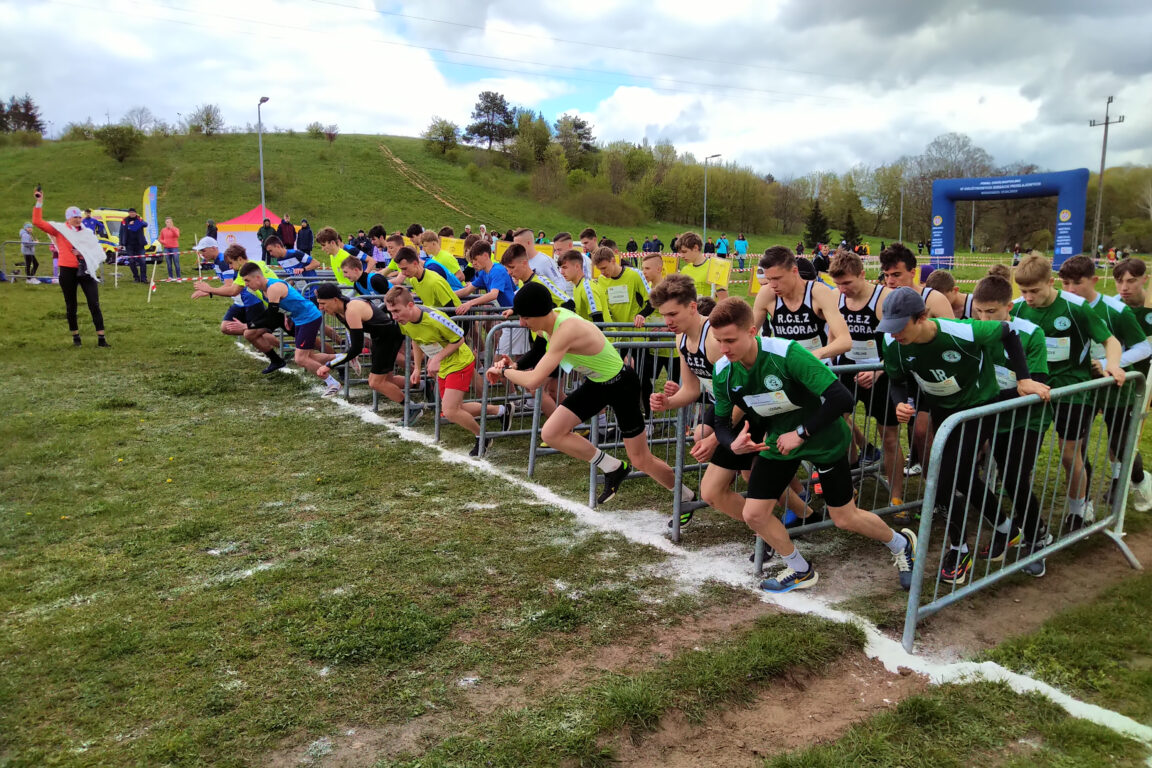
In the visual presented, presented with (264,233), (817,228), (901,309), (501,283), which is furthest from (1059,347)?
(817,228)

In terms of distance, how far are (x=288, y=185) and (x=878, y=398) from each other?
5314 cm

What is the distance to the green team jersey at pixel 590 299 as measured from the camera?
7.98m

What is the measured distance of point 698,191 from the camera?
75375mm

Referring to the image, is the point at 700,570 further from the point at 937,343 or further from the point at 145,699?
the point at 145,699

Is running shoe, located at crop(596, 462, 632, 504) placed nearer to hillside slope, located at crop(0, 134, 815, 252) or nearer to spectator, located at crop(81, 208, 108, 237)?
spectator, located at crop(81, 208, 108, 237)

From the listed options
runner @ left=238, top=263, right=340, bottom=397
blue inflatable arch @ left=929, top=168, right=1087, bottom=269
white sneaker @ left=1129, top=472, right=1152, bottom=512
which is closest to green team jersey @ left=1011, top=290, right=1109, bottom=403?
white sneaker @ left=1129, top=472, right=1152, bottom=512

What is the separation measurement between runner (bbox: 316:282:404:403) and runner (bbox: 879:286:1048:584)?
5693 mm

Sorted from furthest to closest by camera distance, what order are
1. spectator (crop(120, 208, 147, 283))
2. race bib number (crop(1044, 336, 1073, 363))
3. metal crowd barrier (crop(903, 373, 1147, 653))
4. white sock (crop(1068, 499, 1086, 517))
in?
spectator (crop(120, 208, 147, 283)), race bib number (crop(1044, 336, 1073, 363)), white sock (crop(1068, 499, 1086, 517)), metal crowd barrier (crop(903, 373, 1147, 653))

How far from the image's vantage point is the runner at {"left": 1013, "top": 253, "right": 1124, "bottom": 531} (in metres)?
4.72

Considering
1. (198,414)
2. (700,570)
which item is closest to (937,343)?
(700,570)

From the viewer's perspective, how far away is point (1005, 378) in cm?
450

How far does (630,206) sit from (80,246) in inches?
2246

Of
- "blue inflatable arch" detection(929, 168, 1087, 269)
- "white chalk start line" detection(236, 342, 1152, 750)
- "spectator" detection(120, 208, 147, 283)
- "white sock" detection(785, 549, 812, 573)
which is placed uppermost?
"blue inflatable arch" detection(929, 168, 1087, 269)

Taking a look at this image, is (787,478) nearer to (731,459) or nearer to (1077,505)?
(731,459)
